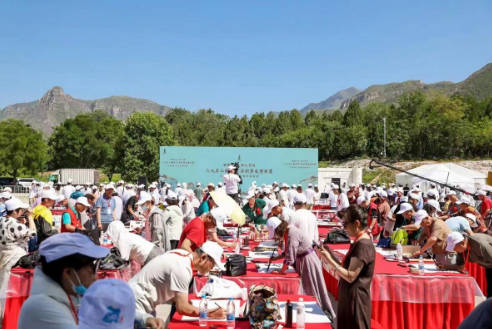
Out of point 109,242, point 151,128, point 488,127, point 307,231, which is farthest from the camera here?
point 488,127

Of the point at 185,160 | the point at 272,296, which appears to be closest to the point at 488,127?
the point at 185,160

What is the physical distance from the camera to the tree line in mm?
43719

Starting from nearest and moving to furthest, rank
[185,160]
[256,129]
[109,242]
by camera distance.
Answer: [109,242] → [185,160] → [256,129]

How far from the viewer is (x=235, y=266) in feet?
17.4

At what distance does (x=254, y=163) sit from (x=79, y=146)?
40.1 meters

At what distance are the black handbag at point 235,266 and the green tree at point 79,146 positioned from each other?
52189mm

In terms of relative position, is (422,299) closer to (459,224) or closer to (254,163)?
(459,224)

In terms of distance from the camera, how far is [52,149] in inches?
2339

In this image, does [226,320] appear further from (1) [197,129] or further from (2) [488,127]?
(1) [197,129]

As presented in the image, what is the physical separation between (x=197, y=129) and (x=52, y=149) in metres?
22.2

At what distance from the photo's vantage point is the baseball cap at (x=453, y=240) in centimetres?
569

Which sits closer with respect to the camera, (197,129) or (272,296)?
(272,296)

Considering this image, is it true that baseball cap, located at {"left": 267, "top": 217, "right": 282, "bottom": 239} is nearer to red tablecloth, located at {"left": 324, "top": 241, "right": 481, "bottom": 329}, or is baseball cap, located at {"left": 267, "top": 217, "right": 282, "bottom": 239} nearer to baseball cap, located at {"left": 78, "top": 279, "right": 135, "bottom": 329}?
red tablecloth, located at {"left": 324, "top": 241, "right": 481, "bottom": 329}

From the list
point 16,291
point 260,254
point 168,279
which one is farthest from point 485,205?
point 16,291
